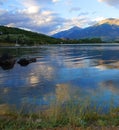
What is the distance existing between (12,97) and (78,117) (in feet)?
49.8

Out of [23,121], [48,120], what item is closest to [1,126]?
[23,121]

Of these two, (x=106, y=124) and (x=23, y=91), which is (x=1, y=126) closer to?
(x=106, y=124)

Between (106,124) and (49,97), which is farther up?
(106,124)

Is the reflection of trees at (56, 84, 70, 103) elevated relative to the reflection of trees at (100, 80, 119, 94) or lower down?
elevated

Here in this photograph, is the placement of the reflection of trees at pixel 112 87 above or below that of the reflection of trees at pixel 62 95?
below

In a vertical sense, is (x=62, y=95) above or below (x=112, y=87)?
above

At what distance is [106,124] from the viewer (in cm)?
1406

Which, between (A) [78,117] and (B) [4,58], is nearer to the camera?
(A) [78,117]

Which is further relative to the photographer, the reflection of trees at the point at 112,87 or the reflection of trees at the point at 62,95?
the reflection of trees at the point at 112,87

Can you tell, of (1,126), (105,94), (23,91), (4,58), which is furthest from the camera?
(4,58)

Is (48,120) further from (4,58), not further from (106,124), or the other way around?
(4,58)

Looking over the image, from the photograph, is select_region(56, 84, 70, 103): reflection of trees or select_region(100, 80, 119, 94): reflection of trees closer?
select_region(56, 84, 70, 103): reflection of trees

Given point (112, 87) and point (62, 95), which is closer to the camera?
point (62, 95)

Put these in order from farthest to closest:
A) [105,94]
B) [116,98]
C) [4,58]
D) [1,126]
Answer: [4,58]
[105,94]
[116,98]
[1,126]
